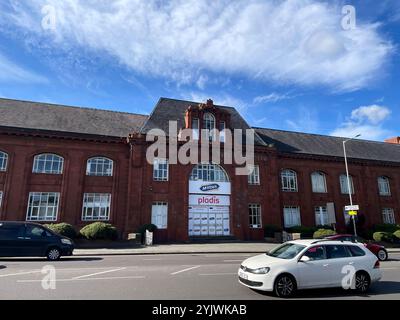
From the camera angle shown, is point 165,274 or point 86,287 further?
point 165,274

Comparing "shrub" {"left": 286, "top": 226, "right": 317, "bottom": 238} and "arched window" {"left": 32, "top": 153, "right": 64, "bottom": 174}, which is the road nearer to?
"arched window" {"left": 32, "top": 153, "right": 64, "bottom": 174}

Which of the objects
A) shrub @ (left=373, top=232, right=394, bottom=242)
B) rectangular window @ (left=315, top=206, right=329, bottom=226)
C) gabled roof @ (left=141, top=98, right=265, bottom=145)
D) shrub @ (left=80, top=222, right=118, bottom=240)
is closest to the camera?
shrub @ (left=80, top=222, right=118, bottom=240)

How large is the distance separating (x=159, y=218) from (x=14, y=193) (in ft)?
38.3

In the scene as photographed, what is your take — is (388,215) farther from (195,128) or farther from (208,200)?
(195,128)

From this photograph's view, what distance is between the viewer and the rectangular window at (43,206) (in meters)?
22.7

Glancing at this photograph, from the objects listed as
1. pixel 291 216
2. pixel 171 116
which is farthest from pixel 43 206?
pixel 291 216

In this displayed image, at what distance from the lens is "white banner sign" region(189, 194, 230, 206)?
85.2 feet

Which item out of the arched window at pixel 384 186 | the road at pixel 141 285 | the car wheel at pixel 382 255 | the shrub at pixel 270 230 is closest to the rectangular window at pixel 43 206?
the road at pixel 141 285

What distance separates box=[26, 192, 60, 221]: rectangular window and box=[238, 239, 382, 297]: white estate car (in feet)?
66.2

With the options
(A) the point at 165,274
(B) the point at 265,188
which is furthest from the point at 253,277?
(B) the point at 265,188

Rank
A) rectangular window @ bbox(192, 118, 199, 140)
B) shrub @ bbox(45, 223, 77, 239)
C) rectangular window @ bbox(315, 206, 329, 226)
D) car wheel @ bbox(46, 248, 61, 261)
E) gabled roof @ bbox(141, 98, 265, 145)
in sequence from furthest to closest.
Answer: rectangular window @ bbox(315, 206, 329, 226) < rectangular window @ bbox(192, 118, 199, 140) < gabled roof @ bbox(141, 98, 265, 145) < shrub @ bbox(45, 223, 77, 239) < car wheel @ bbox(46, 248, 61, 261)

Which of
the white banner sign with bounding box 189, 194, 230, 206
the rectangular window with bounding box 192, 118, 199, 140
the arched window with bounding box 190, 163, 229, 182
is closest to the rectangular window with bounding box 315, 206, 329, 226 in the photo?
the white banner sign with bounding box 189, 194, 230, 206

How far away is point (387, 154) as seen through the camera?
37969 mm
